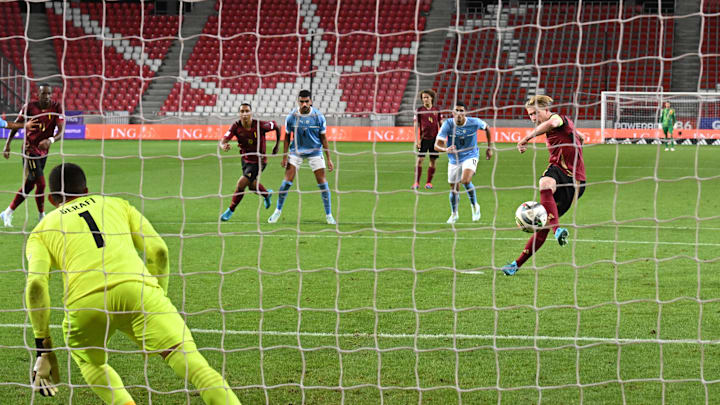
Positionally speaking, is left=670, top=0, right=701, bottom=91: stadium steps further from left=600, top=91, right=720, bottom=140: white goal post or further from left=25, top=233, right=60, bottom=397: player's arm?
left=25, top=233, right=60, bottom=397: player's arm

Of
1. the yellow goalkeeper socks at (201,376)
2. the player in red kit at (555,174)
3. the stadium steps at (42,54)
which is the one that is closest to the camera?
the yellow goalkeeper socks at (201,376)

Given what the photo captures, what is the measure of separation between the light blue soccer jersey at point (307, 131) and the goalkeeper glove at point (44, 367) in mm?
7543

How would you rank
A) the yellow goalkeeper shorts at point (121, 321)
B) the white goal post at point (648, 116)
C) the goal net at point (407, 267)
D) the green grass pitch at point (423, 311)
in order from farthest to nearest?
1. the white goal post at point (648, 116)
2. the goal net at point (407, 267)
3. the green grass pitch at point (423, 311)
4. the yellow goalkeeper shorts at point (121, 321)

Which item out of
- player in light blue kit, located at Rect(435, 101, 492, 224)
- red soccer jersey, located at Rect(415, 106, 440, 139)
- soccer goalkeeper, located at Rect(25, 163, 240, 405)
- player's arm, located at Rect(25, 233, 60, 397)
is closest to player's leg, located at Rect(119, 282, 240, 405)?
soccer goalkeeper, located at Rect(25, 163, 240, 405)

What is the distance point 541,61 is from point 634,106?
544cm

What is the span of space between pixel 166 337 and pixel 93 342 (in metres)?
0.41

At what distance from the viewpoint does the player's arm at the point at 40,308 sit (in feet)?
13.0

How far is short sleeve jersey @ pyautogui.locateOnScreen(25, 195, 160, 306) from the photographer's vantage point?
13.2ft

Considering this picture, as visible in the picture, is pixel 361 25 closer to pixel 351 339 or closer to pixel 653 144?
pixel 653 144

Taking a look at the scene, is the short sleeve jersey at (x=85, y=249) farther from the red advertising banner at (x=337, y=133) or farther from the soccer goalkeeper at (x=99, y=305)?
the red advertising banner at (x=337, y=133)

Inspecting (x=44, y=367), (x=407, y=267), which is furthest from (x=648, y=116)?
(x=44, y=367)

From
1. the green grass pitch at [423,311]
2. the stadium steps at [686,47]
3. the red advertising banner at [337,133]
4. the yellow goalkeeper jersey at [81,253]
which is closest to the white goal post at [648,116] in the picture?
the red advertising banner at [337,133]

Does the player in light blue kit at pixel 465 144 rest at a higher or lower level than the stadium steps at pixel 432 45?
lower

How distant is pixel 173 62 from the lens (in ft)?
127
